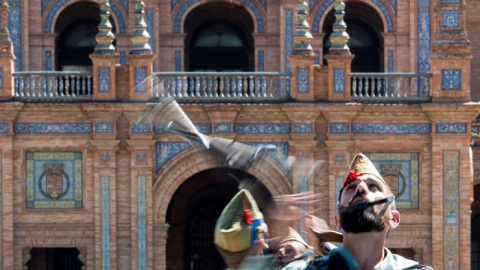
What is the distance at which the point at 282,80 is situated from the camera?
28234 millimetres

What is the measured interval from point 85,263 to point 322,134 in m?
5.63

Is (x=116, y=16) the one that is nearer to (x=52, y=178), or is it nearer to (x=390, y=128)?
(x=52, y=178)

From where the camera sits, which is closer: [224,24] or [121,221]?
[121,221]

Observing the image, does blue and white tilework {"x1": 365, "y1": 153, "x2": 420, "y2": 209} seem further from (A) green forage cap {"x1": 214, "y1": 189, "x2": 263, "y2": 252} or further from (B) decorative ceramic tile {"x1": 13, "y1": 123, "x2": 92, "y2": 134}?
(A) green forage cap {"x1": 214, "y1": 189, "x2": 263, "y2": 252}

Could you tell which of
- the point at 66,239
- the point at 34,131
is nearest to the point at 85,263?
the point at 66,239

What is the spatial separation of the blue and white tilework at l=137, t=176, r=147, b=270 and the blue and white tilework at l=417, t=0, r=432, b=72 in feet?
23.4

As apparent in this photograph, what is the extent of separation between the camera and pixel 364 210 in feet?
18.2

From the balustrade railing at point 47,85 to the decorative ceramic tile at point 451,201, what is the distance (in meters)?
7.57

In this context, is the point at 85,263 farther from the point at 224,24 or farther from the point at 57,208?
the point at 224,24

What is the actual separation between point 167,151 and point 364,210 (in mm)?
22696

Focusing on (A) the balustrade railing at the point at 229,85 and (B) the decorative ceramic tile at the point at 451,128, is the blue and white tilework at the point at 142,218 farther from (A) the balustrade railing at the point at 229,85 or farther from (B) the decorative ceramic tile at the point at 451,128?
(B) the decorative ceramic tile at the point at 451,128

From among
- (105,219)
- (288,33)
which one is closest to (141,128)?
(105,219)

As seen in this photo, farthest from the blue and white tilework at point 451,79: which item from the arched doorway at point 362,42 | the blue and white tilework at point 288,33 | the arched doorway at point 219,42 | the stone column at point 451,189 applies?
the arched doorway at point 219,42

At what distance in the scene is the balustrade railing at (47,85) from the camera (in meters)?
28.1
